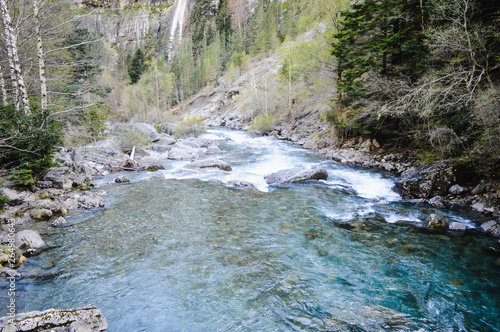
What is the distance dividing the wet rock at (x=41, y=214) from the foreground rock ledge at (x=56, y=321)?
19.8 ft

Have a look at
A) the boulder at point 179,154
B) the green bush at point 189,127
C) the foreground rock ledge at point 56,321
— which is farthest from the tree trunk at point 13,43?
the green bush at point 189,127

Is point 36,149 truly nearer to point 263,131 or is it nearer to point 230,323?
point 230,323

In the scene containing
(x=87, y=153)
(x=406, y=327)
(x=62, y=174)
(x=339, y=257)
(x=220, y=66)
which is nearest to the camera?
(x=406, y=327)

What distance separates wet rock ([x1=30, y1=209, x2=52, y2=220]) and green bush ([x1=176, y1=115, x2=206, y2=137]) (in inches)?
852

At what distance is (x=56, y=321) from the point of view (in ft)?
9.60

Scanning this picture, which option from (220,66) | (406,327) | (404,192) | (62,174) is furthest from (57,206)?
(220,66)

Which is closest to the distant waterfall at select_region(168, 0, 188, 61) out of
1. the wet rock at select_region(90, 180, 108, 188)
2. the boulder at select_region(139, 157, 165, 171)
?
the boulder at select_region(139, 157, 165, 171)

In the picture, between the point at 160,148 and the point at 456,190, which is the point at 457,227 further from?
the point at 160,148

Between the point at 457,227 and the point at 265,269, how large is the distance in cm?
614

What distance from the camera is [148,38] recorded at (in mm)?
114938

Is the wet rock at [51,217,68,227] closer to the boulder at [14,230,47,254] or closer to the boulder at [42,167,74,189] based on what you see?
the boulder at [14,230,47,254]

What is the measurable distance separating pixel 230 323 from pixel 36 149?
9377mm

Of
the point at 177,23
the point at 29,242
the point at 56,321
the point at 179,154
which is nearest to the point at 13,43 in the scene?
the point at 29,242

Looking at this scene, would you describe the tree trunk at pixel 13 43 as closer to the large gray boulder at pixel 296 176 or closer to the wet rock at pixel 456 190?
the large gray boulder at pixel 296 176
